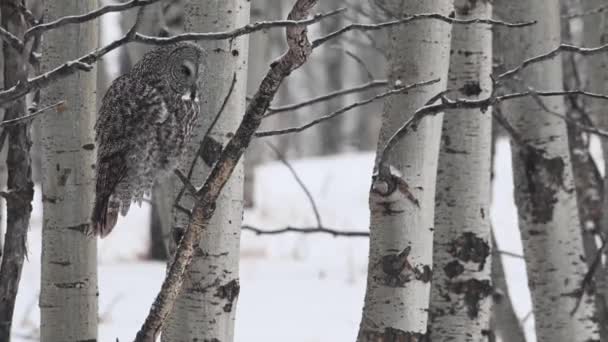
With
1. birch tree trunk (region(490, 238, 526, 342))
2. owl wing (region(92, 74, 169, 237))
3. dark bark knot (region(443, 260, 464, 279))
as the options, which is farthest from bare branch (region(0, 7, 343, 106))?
birch tree trunk (region(490, 238, 526, 342))

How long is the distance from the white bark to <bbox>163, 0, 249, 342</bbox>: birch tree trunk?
1.09 feet

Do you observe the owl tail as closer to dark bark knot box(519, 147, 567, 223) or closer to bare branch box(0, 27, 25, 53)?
bare branch box(0, 27, 25, 53)

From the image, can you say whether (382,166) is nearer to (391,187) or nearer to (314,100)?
(391,187)

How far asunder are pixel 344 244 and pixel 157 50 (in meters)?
6.92

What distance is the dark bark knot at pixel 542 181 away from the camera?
3.32 m

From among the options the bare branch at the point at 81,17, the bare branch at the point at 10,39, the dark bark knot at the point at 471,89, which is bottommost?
the bare branch at the point at 81,17

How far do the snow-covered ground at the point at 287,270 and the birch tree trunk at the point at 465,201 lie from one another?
1.95m

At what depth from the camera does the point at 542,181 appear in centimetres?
333

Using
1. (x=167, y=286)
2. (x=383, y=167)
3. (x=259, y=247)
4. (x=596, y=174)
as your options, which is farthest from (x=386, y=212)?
(x=259, y=247)

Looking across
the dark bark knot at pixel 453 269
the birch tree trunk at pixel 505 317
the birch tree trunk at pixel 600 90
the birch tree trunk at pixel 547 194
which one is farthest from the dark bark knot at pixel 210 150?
the birch tree trunk at pixel 505 317

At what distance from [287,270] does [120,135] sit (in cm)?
569

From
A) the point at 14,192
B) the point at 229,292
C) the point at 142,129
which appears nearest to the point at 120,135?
the point at 142,129

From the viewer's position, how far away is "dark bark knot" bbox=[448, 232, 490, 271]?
284 centimetres

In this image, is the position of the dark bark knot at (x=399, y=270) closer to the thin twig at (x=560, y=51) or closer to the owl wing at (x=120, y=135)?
the thin twig at (x=560, y=51)
